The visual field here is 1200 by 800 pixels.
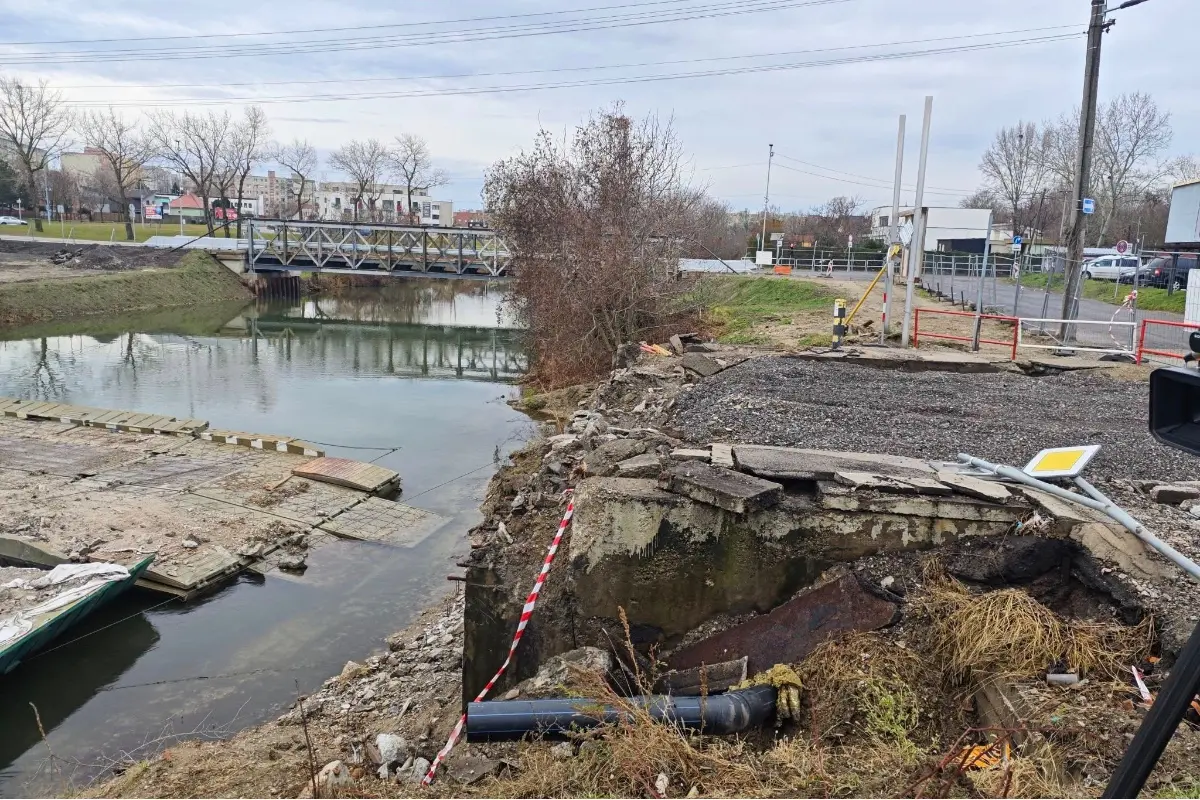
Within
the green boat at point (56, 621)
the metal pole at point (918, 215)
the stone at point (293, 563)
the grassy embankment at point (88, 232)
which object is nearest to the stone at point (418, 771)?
the green boat at point (56, 621)

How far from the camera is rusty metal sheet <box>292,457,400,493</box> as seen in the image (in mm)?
14365

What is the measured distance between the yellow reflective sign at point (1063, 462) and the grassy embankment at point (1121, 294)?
18.9 meters

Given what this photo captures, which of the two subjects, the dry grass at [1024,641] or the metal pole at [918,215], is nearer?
the dry grass at [1024,641]

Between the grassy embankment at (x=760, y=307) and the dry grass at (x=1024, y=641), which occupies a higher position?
the grassy embankment at (x=760, y=307)

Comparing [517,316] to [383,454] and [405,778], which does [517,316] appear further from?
[405,778]

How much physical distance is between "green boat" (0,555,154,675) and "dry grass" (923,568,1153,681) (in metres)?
8.82

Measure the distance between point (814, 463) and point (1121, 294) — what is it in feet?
80.8

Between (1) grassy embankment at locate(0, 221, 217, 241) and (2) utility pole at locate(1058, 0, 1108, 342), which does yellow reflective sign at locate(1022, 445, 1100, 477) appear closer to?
(2) utility pole at locate(1058, 0, 1108, 342)

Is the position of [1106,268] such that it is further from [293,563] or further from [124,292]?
[124,292]

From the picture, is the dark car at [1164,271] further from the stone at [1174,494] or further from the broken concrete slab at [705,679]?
A: the broken concrete slab at [705,679]

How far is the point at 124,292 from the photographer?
41719mm

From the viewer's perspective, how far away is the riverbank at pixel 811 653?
4.30m

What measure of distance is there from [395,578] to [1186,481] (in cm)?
918

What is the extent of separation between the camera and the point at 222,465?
15.0m
